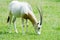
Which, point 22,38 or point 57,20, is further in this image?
point 57,20

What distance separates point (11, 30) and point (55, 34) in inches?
87.7

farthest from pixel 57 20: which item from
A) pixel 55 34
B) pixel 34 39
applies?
pixel 34 39

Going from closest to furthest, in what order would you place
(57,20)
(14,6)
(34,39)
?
(34,39) < (14,6) < (57,20)

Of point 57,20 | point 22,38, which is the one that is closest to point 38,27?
point 22,38

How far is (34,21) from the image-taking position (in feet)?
36.9

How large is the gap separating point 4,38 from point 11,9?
6.45ft

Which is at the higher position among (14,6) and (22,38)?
(14,6)

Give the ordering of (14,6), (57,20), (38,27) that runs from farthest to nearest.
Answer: (57,20)
(14,6)
(38,27)

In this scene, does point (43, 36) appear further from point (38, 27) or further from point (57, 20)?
Answer: point (57, 20)

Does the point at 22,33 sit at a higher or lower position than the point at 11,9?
lower

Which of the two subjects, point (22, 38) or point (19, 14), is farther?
point (19, 14)

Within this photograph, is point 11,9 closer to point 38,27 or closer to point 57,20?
point 38,27

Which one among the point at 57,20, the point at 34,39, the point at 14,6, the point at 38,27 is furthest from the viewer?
the point at 57,20

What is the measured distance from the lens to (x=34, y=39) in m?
10.4
